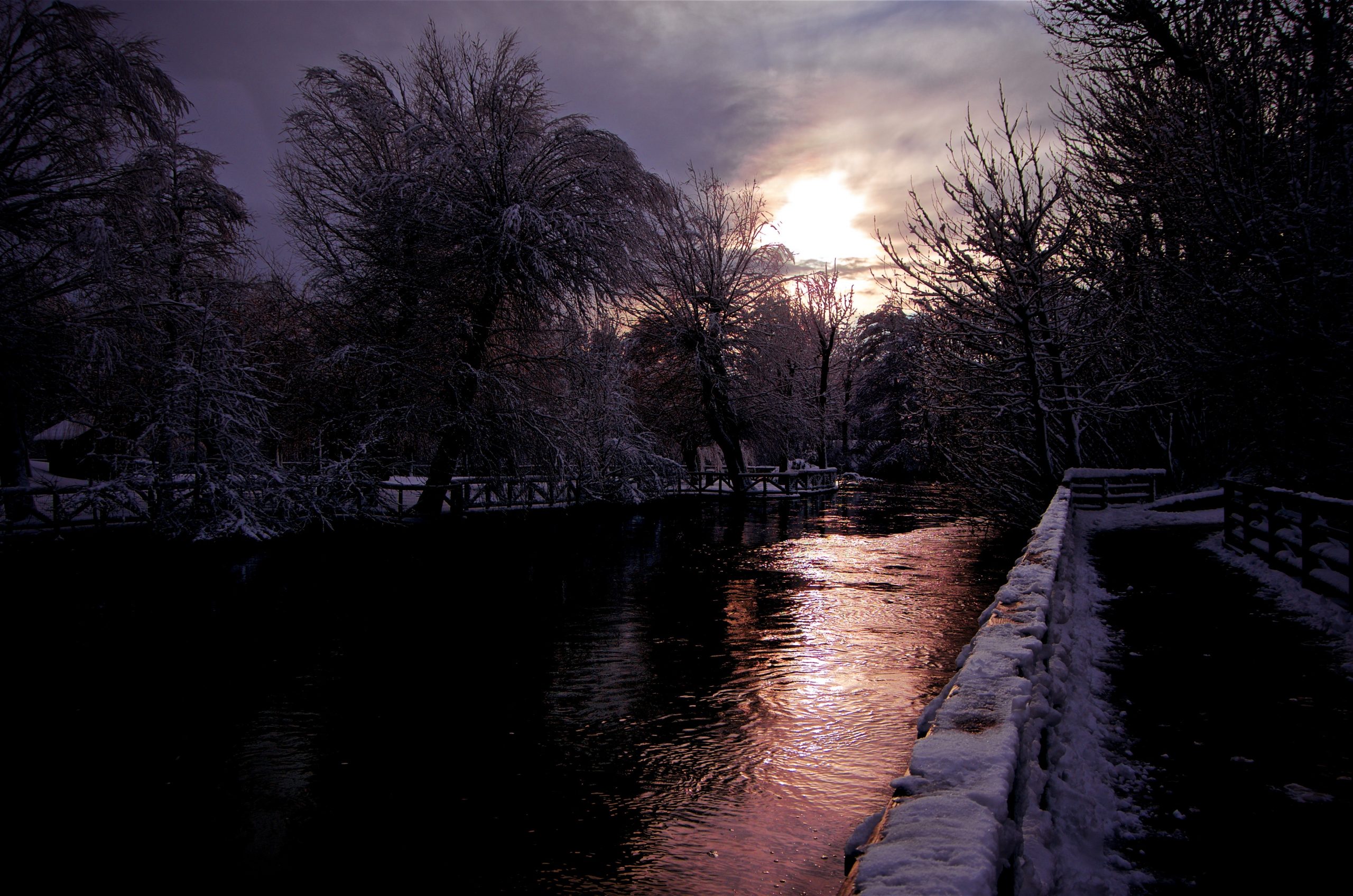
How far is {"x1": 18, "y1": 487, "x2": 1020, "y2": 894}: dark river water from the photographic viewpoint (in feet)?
16.2

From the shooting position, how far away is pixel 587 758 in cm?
636

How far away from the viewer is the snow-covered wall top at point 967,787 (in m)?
1.67

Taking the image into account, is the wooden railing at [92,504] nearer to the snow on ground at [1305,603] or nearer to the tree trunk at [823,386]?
the snow on ground at [1305,603]

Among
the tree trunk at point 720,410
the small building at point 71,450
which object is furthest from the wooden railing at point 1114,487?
the small building at point 71,450

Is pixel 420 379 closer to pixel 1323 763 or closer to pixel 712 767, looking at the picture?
pixel 712 767

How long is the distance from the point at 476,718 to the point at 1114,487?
17.9 metres

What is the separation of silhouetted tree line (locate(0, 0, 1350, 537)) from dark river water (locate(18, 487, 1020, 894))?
17.3 ft

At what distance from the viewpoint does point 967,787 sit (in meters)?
2.08

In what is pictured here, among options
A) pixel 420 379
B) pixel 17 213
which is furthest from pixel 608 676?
pixel 17 213

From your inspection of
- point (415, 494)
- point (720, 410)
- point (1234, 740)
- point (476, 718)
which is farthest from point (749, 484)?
point (1234, 740)

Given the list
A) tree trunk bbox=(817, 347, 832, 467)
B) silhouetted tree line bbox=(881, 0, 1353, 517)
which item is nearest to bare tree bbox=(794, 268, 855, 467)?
tree trunk bbox=(817, 347, 832, 467)

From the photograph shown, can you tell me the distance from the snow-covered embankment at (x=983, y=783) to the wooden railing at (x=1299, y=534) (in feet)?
18.0

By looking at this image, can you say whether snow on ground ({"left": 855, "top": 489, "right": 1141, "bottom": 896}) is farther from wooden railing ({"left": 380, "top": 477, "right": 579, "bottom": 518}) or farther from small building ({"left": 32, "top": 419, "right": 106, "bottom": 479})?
small building ({"left": 32, "top": 419, "right": 106, "bottom": 479})

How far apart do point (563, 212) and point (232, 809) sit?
18.0 m
